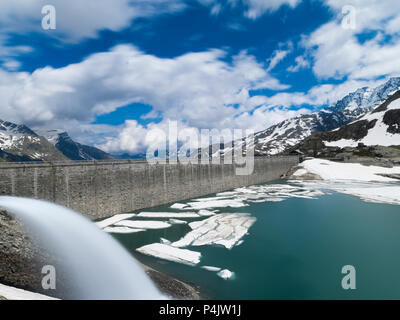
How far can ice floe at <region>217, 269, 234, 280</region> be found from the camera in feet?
49.9

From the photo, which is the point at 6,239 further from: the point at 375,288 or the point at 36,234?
the point at 375,288

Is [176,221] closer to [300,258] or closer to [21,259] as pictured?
[300,258]

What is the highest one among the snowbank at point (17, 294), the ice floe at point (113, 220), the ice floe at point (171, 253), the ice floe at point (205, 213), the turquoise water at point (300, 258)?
the snowbank at point (17, 294)

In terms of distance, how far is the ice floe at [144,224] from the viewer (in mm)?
26309

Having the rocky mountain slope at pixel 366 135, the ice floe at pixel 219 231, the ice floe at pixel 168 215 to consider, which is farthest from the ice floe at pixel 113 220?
the rocky mountain slope at pixel 366 135

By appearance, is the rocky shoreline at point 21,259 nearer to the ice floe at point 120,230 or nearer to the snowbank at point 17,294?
the snowbank at point 17,294

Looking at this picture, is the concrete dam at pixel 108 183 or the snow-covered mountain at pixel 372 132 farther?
the snow-covered mountain at pixel 372 132

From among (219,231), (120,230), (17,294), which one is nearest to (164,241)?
(219,231)

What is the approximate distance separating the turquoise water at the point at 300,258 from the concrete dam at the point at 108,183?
842 centimetres

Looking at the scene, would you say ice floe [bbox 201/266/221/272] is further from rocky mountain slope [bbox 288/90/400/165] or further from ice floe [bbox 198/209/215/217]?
rocky mountain slope [bbox 288/90/400/165]

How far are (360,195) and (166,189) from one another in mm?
32888

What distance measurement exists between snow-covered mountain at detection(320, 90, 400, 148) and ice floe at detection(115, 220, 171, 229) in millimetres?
140897

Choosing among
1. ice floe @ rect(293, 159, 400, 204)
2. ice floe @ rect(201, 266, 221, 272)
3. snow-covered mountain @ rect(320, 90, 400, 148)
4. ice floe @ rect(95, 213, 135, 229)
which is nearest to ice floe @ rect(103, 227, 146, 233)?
ice floe @ rect(95, 213, 135, 229)

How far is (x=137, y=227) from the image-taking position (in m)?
26.1
